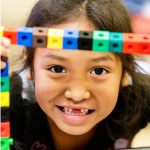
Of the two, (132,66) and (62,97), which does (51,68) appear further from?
(132,66)

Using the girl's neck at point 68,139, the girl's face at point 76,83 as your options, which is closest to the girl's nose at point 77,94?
the girl's face at point 76,83

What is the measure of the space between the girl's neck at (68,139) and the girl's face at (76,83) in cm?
15

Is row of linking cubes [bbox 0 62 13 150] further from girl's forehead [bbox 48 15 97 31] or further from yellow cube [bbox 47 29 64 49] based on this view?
girl's forehead [bbox 48 15 97 31]

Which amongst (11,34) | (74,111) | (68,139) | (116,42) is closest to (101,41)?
(116,42)

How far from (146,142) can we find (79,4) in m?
0.48

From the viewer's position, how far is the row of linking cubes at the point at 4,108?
16.5 inches

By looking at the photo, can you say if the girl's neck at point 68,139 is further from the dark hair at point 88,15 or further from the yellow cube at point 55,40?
the yellow cube at point 55,40

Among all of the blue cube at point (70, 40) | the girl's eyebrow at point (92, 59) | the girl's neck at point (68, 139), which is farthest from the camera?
the girl's neck at point (68, 139)

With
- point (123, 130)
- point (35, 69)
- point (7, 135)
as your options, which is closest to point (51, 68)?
point (35, 69)

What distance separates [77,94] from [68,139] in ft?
0.89

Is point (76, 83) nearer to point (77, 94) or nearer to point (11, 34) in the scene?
point (77, 94)

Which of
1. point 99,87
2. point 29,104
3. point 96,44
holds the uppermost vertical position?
point 96,44

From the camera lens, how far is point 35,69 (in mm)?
595

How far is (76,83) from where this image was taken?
54 cm
